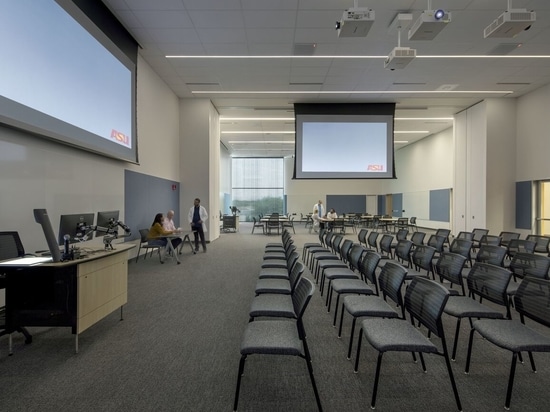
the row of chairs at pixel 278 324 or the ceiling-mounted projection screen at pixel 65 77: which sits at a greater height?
the ceiling-mounted projection screen at pixel 65 77

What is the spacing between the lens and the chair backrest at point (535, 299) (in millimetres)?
2355

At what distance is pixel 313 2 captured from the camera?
4.95 metres

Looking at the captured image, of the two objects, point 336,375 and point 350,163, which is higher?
point 350,163

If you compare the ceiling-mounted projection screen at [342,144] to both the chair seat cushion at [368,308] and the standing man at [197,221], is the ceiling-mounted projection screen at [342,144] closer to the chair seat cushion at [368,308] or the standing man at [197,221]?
the standing man at [197,221]

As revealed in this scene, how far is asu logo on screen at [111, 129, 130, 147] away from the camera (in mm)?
5505

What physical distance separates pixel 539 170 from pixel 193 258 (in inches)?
380

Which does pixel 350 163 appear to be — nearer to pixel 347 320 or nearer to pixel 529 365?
pixel 347 320

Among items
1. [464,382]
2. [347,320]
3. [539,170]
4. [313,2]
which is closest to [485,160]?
[539,170]

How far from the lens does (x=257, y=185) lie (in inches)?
824

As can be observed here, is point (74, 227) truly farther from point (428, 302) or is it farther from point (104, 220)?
point (428, 302)

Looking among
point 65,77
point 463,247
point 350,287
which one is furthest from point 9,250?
→ point 463,247

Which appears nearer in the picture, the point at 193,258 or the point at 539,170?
the point at 193,258

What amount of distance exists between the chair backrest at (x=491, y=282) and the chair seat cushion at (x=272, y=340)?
1932mm

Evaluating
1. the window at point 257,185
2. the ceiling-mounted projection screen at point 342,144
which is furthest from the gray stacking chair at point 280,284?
the window at point 257,185
